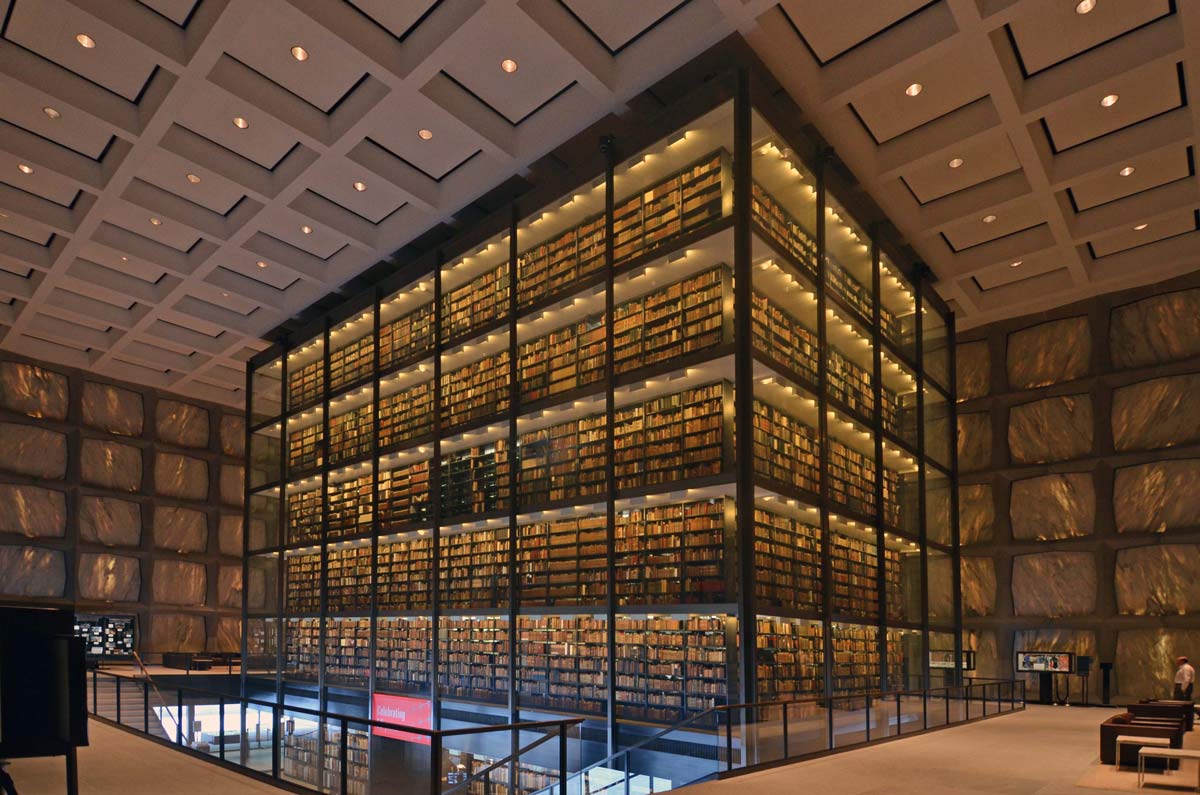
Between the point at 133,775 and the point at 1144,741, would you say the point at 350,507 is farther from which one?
the point at 1144,741

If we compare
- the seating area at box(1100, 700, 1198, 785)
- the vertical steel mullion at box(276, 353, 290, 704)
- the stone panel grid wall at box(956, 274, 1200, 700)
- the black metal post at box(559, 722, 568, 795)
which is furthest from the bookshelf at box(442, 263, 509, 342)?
the stone panel grid wall at box(956, 274, 1200, 700)

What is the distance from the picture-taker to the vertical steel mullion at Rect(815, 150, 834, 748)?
45.8 ft

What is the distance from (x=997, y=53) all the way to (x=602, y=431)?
311 inches

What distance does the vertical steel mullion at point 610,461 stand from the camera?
13.2m

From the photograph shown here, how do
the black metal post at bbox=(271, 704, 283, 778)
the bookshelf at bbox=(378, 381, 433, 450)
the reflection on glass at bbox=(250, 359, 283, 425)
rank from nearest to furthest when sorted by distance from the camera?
1. the black metal post at bbox=(271, 704, 283, 778)
2. the bookshelf at bbox=(378, 381, 433, 450)
3. the reflection on glass at bbox=(250, 359, 283, 425)

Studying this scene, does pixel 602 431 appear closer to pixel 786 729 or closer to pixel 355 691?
pixel 786 729

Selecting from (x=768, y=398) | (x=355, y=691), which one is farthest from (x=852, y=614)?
(x=355, y=691)

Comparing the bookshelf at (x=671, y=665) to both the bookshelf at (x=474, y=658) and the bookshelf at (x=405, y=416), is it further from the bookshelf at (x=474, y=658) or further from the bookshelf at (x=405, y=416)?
the bookshelf at (x=405, y=416)

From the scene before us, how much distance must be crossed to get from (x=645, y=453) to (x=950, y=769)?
6.04 metres

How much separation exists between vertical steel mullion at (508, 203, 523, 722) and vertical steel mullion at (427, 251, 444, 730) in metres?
2.42

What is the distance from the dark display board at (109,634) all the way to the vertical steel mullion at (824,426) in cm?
2190

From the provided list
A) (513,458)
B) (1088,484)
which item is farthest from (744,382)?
(1088,484)

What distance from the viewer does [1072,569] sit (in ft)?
70.9

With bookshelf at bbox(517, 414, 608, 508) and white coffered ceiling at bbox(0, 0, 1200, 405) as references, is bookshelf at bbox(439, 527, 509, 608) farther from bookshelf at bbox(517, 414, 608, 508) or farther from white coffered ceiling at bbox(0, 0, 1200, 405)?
white coffered ceiling at bbox(0, 0, 1200, 405)
